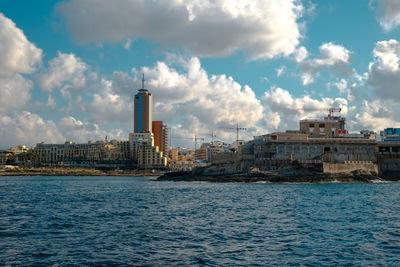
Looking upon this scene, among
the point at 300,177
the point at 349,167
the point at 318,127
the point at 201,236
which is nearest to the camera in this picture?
the point at 201,236

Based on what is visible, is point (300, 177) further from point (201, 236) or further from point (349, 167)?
point (201, 236)

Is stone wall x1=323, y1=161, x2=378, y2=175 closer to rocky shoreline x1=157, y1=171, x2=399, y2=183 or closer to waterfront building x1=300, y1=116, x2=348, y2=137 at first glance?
rocky shoreline x1=157, y1=171, x2=399, y2=183

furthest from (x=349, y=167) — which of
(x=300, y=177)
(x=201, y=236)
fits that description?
(x=201, y=236)

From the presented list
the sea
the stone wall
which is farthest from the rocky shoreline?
the sea

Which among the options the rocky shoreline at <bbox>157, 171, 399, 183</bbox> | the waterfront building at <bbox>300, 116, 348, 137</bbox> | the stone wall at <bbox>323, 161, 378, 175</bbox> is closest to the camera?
the rocky shoreline at <bbox>157, 171, 399, 183</bbox>

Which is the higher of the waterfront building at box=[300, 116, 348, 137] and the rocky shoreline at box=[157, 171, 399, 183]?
the waterfront building at box=[300, 116, 348, 137]

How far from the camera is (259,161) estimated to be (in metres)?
116

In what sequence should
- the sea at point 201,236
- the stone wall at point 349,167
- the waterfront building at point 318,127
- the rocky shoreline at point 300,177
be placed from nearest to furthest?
1. the sea at point 201,236
2. the rocky shoreline at point 300,177
3. the stone wall at point 349,167
4. the waterfront building at point 318,127

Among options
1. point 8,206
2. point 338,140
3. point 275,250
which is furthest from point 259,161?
point 275,250

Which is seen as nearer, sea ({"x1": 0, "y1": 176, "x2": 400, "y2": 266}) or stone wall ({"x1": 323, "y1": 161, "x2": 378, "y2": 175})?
sea ({"x1": 0, "y1": 176, "x2": 400, "y2": 266})

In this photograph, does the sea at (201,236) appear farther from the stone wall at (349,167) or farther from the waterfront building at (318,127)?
the waterfront building at (318,127)

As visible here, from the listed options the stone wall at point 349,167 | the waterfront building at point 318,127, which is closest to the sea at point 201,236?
the stone wall at point 349,167

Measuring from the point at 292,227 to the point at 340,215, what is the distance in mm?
8689

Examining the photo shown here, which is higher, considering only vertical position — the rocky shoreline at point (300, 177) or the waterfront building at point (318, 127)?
the waterfront building at point (318, 127)
